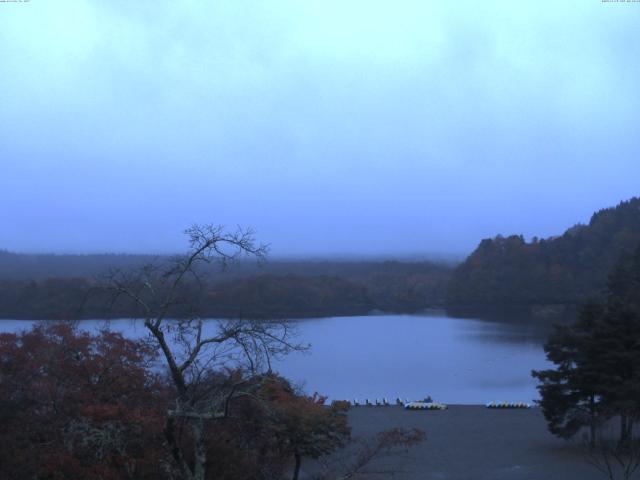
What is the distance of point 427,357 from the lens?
19703 mm

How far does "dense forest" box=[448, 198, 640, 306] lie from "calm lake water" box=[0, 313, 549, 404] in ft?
25.3

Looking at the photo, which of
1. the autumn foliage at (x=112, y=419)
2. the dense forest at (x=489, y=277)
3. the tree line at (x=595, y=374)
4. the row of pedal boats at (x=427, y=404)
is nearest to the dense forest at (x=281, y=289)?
the dense forest at (x=489, y=277)

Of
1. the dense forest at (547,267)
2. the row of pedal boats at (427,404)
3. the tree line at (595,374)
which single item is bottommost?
the row of pedal boats at (427,404)

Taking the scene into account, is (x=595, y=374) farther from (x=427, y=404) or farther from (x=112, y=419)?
(x=112, y=419)

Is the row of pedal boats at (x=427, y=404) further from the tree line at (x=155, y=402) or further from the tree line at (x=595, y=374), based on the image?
the tree line at (x=155, y=402)

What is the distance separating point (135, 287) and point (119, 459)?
1.81 m

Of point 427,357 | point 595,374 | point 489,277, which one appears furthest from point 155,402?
point 489,277

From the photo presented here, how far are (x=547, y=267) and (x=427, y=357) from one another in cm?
2135

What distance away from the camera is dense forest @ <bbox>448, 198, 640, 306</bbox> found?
37.1 meters

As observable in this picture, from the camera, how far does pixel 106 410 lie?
17.5 ft

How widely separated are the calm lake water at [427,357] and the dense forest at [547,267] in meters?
7.71

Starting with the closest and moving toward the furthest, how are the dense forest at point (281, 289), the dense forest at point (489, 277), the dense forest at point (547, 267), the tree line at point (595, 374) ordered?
the tree line at point (595, 374) < the dense forest at point (281, 289) < the dense forest at point (489, 277) < the dense forest at point (547, 267)

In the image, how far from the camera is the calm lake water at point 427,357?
1451cm

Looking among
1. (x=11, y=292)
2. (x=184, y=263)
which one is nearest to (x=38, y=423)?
(x=184, y=263)
